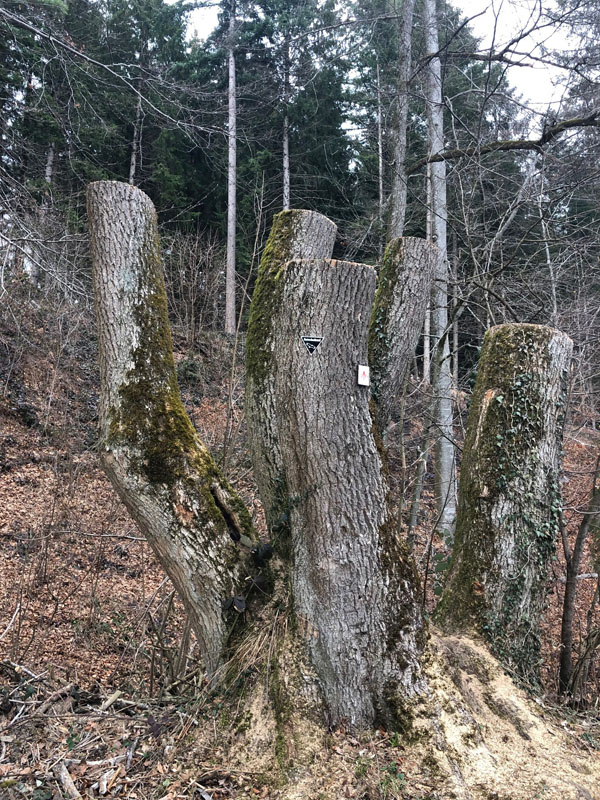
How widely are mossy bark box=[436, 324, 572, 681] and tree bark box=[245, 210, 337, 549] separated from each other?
47.0 inches

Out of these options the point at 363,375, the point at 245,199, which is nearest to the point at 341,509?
the point at 363,375

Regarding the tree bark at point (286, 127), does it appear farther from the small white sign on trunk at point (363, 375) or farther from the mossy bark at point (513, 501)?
the small white sign on trunk at point (363, 375)

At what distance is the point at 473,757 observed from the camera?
2527 mm

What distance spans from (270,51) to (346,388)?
17.1 metres

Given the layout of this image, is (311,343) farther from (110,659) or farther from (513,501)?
(110,659)

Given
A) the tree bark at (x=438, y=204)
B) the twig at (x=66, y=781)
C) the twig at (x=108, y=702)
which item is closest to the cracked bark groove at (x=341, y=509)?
the twig at (x=66, y=781)

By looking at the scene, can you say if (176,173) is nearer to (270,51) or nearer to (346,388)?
(270,51)

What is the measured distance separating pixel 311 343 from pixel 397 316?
88 centimetres

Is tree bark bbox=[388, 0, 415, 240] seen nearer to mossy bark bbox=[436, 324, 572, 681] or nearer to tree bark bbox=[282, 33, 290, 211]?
mossy bark bbox=[436, 324, 572, 681]

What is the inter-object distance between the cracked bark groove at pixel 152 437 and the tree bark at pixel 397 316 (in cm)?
114

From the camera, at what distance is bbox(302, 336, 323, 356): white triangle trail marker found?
107 inches

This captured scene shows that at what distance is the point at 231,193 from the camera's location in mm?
14656

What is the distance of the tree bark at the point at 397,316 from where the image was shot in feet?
10.6

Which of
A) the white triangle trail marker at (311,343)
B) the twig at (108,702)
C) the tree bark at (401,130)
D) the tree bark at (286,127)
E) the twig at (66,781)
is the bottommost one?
the twig at (108,702)
